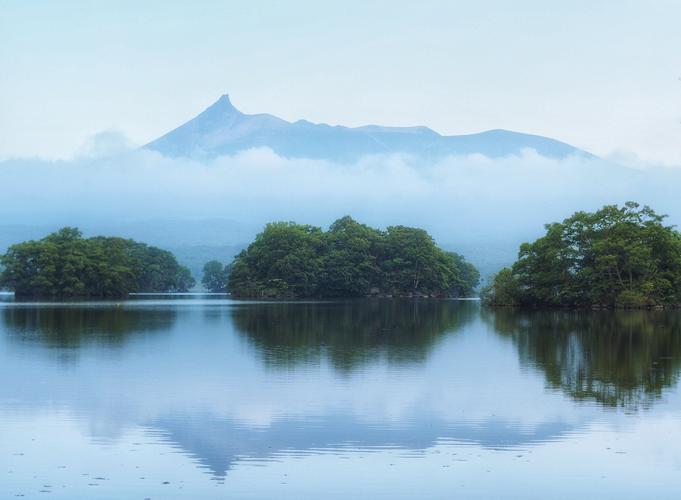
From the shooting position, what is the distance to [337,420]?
16859mm

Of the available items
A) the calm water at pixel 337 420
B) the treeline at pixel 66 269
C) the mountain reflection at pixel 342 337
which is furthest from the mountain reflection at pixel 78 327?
the treeline at pixel 66 269

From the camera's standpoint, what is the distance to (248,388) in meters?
21.4

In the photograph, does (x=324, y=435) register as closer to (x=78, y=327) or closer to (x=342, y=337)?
(x=342, y=337)

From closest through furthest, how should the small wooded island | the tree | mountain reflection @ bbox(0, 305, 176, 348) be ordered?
mountain reflection @ bbox(0, 305, 176, 348) < the small wooded island < the tree

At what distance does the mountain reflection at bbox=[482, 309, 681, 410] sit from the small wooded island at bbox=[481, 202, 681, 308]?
18.4 m

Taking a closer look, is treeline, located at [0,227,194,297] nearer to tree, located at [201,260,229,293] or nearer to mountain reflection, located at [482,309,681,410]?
tree, located at [201,260,229,293]

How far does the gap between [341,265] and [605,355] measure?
3377 inches

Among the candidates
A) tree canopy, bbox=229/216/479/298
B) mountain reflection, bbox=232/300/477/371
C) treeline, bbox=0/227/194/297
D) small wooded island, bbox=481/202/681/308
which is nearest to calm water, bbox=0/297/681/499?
mountain reflection, bbox=232/300/477/371

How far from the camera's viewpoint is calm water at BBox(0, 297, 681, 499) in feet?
40.4

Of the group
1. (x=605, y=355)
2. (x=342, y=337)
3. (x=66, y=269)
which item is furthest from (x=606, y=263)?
(x=66, y=269)

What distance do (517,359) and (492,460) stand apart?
16.0 meters

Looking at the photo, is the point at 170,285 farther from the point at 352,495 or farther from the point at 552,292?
the point at 352,495

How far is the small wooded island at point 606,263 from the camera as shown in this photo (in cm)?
7053

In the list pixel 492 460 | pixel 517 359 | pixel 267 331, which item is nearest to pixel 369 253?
pixel 267 331
